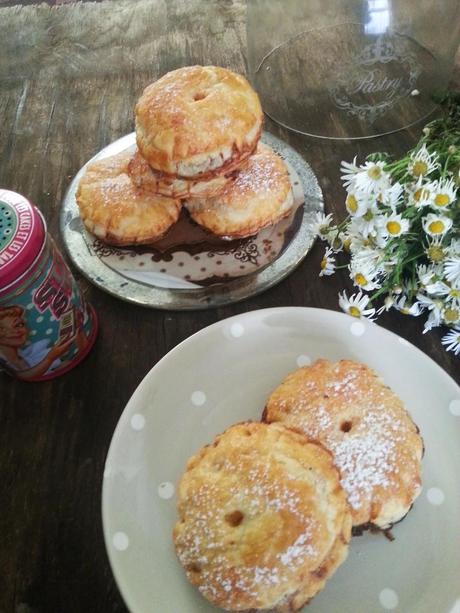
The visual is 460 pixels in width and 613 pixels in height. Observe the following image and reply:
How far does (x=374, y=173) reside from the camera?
62 cm

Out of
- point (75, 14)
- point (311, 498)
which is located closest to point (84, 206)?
point (311, 498)

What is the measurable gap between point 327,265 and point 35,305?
415 millimetres

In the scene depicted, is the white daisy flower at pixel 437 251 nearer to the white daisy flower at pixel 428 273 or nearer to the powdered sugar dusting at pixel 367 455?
the white daisy flower at pixel 428 273

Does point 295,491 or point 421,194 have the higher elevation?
point 421,194

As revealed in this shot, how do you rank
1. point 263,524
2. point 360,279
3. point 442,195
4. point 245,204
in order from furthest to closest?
point 245,204 < point 360,279 < point 442,195 < point 263,524

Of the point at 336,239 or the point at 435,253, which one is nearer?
the point at 435,253

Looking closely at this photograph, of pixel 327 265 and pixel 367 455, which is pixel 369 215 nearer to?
pixel 327 265

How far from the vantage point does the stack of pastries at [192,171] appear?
71cm

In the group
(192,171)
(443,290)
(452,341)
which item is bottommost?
(452,341)

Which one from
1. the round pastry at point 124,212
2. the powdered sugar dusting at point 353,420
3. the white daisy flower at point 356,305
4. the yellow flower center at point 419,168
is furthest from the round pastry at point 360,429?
the round pastry at point 124,212

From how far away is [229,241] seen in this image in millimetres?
818

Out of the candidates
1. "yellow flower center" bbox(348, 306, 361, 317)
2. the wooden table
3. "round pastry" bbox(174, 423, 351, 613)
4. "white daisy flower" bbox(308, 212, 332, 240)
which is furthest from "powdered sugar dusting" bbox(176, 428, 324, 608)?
"white daisy flower" bbox(308, 212, 332, 240)

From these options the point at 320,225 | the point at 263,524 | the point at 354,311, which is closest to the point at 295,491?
the point at 263,524

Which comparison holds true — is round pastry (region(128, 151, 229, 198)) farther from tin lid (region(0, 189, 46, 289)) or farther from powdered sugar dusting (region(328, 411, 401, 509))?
powdered sugar dusting (region(328, 411, 401, 509))
